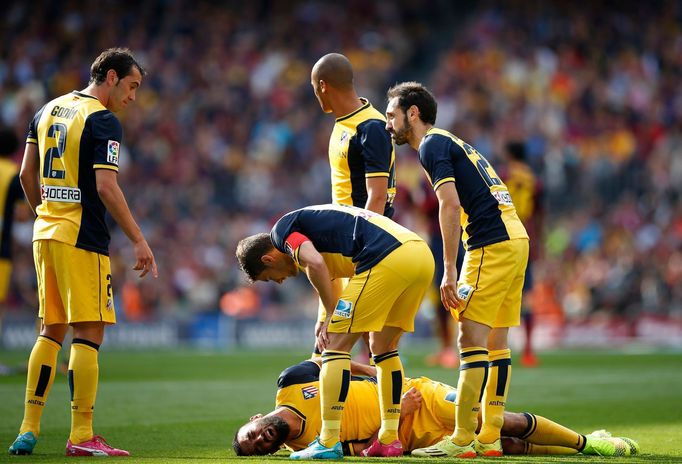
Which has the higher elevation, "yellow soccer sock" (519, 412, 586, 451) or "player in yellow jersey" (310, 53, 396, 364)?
"player in yellow jersey" (310, 53, 396, 364)

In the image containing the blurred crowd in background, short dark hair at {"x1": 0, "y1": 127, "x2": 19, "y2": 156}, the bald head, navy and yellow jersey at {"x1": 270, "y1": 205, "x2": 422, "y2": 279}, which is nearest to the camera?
navy and yellow jersey at {"x1": 270, "y1": 205, "x2": 422, "y2": 279}

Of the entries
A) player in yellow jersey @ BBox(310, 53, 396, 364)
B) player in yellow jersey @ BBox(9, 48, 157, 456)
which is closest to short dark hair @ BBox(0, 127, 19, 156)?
player in yellow jersey @ BBox(310, 53, 396, 364)

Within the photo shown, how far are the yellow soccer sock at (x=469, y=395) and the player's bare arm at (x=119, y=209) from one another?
202cm

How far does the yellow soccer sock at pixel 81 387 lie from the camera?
7145 millimetres

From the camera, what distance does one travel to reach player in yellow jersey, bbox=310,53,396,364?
27.1 feet

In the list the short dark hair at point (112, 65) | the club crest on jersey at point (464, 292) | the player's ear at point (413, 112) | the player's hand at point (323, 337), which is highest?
the short dark hair at point (112, 65)

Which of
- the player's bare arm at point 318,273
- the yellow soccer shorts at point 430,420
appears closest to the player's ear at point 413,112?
the player's bare arm at point 318,273

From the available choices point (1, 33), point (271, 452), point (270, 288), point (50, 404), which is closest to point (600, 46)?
point (270, 288)

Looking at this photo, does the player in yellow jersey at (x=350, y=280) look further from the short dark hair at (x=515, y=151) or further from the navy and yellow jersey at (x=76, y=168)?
the short dark hair at (x=515, y=151)

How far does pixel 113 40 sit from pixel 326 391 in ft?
78.4

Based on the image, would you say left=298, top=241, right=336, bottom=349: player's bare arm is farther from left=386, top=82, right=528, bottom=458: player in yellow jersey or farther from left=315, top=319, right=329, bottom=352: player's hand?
Answer: left=386, top=82, right=528, bottom=458: player in yellow jersey

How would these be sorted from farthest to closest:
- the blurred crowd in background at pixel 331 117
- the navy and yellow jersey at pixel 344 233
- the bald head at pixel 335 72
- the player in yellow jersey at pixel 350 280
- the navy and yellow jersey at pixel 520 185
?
the blurred crowd in background at pixel 331 117
the navy and yellow jersey at pixel 520 185
the bald head at pixel 335 72
the navy and yellow jersey at pixel 344 233
the player in yellow jersey at pixel 350 280

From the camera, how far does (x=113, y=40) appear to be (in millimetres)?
29250

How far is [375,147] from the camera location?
8242 mm
